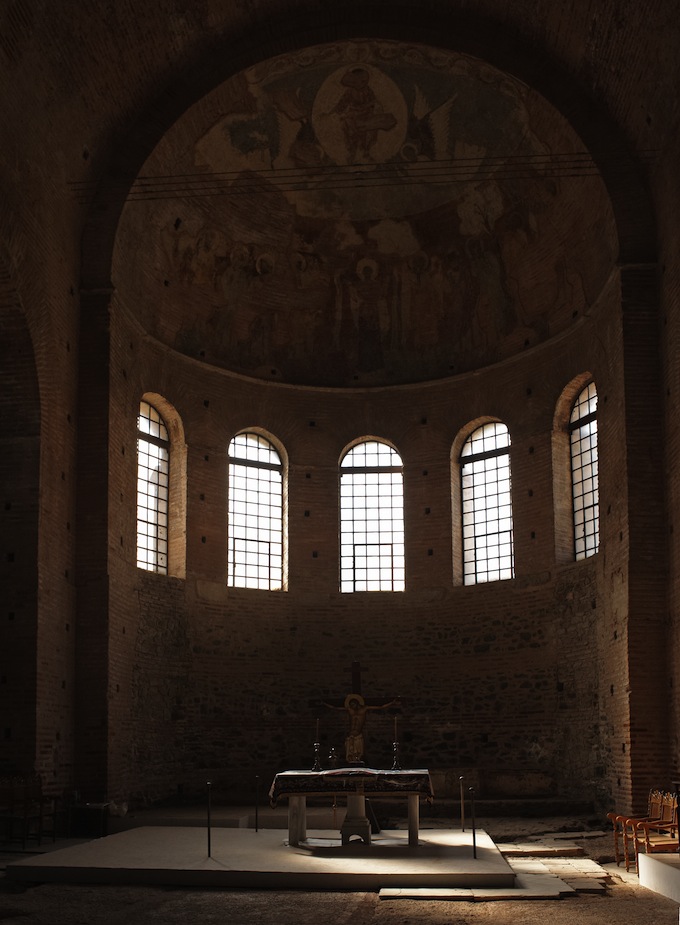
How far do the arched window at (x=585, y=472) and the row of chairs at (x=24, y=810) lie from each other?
10.2m

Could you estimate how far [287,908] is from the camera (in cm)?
994

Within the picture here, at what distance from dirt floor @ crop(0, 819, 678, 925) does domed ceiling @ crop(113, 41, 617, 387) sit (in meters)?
11.4

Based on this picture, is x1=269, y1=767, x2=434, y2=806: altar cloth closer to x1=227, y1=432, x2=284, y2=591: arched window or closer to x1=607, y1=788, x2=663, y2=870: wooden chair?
x1=607, y1=788, x2=663, y2=870: wooden chair

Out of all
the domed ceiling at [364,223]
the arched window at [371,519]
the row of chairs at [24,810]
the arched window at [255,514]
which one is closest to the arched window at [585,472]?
the domed ceiling at [364,223]

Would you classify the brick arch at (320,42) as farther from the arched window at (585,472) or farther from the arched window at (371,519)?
the arched window at (371,519)

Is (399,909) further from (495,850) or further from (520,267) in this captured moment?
(520,267)

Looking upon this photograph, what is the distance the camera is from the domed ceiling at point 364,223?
19.9m

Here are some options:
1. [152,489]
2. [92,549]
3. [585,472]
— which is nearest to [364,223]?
[585,472]

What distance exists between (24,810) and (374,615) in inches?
354

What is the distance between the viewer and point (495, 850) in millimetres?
12898

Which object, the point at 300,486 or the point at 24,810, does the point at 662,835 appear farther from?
the point at 300,486

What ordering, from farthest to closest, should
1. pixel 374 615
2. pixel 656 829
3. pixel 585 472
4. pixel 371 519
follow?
pixel 371 519 < pixel 374 615 < pixel 585 472 < pixel 656 829

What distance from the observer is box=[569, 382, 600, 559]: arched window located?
20.0 metres

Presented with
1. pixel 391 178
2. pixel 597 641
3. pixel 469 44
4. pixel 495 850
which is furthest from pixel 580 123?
pixel 495 850
